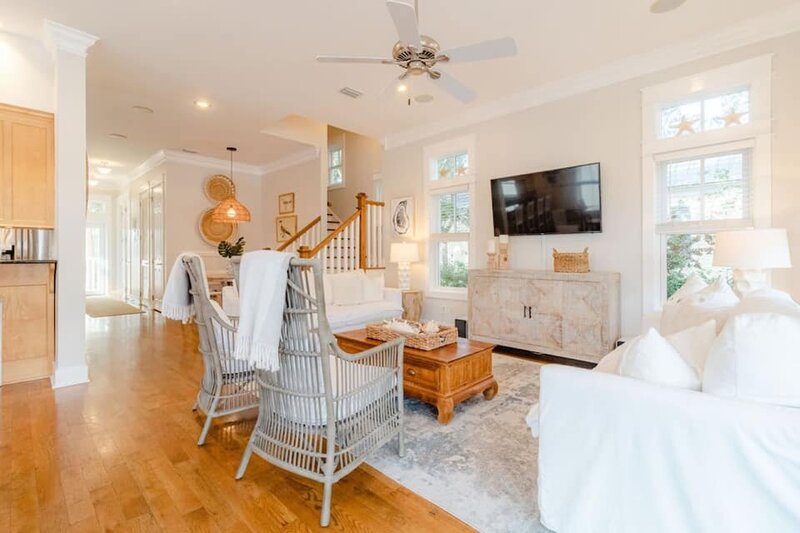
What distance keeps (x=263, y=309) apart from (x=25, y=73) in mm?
3888

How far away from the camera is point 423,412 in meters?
2.83

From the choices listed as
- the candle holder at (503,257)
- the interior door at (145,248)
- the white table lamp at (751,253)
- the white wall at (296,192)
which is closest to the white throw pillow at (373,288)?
the candle holder at (503,257)

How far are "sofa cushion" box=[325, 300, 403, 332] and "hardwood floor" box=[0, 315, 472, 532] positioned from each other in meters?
1.73

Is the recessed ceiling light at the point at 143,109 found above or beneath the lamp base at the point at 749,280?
above

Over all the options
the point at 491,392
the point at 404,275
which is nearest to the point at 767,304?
the point at 491,392

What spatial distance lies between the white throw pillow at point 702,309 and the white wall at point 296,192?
6013 millimetres

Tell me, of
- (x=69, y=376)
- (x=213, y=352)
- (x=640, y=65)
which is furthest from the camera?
(x=640, y=65)

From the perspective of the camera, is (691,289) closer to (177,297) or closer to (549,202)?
(549,202)

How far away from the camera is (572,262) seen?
4.18 meters

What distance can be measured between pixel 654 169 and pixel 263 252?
3.84 metres

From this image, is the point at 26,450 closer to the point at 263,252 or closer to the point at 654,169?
the point at 263,252

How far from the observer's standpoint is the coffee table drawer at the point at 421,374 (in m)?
2.68

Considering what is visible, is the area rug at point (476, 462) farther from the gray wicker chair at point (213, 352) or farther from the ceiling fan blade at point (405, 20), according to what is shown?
the ceiling fan blade at point (405, 20)

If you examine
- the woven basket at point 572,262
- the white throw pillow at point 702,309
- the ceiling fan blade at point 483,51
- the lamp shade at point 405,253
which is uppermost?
the ceiling fan blade at point 483,51
